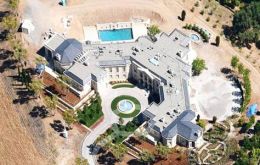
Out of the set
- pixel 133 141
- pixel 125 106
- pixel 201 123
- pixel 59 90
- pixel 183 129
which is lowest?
pixel 133 141

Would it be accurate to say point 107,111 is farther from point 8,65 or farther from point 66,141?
point 8,65

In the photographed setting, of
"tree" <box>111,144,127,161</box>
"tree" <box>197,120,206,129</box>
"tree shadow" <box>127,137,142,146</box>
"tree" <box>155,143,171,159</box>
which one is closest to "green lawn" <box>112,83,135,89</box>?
"tree shadow" <box>127,137,142,146</box>

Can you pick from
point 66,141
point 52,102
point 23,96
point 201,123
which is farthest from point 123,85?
point 23,96

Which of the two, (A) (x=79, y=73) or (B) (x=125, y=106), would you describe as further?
(B) (x=125, y=106)

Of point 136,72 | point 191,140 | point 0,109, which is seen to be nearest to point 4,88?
point 0,109

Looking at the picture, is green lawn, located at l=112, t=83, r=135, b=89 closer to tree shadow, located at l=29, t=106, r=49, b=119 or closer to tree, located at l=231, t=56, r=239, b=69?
tree shadow, located at l=29, t=106, r=49, b=119

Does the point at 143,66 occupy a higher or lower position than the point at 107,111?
higher

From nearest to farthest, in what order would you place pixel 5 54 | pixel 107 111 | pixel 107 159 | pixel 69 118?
1. pixel 107 159
2. pixel 69 118
3. pixel 107 111
4. pixel 5 54
